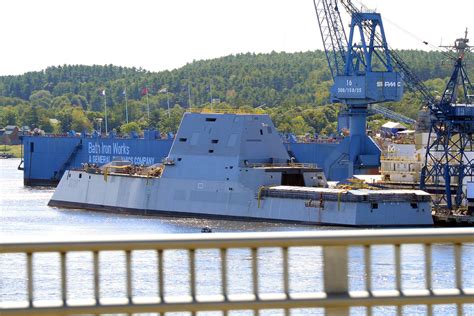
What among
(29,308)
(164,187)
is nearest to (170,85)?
(164,187)

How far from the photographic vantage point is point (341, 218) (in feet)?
139

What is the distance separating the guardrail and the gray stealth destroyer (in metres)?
35.8

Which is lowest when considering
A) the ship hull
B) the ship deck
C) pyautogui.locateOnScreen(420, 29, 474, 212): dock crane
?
the ship hull

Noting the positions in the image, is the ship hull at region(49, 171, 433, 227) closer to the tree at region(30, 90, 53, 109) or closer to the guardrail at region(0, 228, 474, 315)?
the guardrail at region(0, 228, 474, 315)

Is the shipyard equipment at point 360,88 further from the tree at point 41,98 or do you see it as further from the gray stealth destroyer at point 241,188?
the tree at point 41,98

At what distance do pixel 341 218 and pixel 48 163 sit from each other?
34414 mm

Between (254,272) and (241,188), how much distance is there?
39711 mm

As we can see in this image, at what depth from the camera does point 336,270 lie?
6.07m

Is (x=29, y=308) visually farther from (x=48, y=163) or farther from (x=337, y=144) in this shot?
(x=48, y=163)

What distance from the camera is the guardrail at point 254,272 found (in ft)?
19.3

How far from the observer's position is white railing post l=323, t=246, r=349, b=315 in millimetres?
6059

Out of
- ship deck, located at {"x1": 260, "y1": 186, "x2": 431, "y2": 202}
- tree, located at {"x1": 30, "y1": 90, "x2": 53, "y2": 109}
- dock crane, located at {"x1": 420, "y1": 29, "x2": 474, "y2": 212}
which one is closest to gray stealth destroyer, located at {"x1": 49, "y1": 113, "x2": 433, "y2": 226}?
ship deck, located at {"x1": 260, "y1": 186, "x2": 431, "y2": 202}

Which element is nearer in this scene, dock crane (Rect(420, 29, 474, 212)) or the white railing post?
the white railing post

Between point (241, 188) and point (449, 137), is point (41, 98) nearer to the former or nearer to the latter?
point (241, 188)
